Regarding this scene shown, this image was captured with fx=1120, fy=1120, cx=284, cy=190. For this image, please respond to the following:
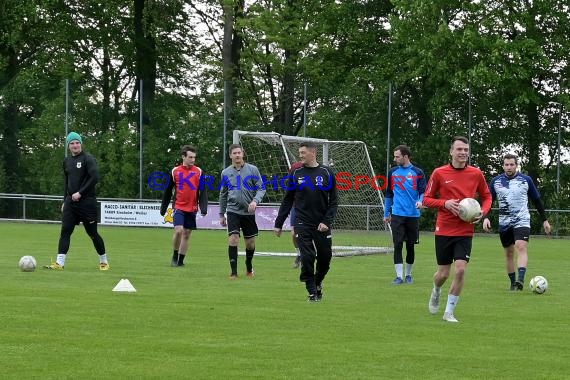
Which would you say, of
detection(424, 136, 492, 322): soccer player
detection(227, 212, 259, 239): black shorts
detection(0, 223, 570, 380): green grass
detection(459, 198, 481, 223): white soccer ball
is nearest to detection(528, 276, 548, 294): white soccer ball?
detection(0, 223, 570, 380): green grass

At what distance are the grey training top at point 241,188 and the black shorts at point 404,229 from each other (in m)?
2.08

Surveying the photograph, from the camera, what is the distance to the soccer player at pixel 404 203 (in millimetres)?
16891

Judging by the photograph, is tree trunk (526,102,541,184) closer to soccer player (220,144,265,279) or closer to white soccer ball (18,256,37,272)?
soccer player (220,144,265,279)

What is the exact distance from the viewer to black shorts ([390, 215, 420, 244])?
16922 mm

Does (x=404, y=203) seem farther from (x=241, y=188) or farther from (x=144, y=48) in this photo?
(x=144, y=48)

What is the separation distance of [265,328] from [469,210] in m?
2.47

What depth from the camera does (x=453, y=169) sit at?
39.1 feet

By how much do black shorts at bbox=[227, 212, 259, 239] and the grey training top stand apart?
7cm

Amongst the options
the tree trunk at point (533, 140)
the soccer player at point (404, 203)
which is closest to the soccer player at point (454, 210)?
the soccer player at point (404, 203)

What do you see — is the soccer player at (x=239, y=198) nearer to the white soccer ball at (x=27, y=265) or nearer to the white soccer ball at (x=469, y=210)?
the white soccer ball at (x=27, y=265)

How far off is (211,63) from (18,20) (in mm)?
9599

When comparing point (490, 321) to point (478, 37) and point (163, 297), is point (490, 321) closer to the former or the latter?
point (163, 297)

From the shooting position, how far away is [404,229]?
17000 millimetres

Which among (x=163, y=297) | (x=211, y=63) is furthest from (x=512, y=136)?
(x=163, y=297)
